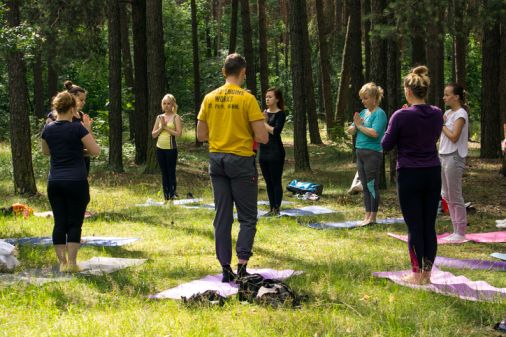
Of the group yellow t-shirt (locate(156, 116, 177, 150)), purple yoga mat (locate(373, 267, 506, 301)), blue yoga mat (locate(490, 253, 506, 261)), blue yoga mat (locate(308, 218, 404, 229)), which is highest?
yellow t-shirt (locate(156, 116, 177, 150))

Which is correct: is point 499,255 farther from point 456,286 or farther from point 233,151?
point 233,151

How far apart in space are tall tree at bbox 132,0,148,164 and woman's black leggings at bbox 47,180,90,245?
12617 mm

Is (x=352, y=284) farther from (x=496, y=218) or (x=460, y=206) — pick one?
(x=496, y=218)

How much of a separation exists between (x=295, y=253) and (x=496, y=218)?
4.36 metres

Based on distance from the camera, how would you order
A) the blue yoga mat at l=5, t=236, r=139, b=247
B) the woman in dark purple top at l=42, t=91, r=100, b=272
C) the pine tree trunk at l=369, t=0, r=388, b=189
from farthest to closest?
the pine tree trunk at l=369, t=0, r=388, b=189 → the blue yoga mat at l=5, t=236, r=139, b=247 → the woman in dark purple top at l=42, t=91, r=100, b=272

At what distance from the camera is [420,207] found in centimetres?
619

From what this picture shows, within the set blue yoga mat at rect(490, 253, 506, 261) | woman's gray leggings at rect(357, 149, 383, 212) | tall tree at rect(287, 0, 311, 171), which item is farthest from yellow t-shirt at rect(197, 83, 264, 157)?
Answer: tall tree at rect(287, 0, 311, 171)

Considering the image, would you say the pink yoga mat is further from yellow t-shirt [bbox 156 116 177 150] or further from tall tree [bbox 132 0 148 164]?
tall tree [bbox 132 0 148 164]

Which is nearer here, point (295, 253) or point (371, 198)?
point (295, 253)

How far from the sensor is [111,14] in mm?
17359

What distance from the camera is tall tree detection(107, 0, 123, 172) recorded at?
17.4 meters

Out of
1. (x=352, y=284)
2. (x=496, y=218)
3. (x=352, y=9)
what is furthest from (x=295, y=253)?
(x=352, y=9)

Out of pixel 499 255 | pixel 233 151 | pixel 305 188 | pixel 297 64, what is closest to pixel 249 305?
pixel 233 151

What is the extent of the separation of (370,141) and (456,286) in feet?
12.6
